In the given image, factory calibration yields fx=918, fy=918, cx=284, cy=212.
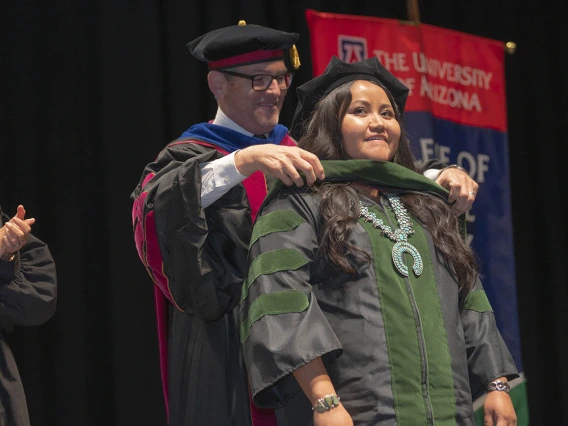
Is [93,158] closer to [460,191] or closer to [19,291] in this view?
[19,291]

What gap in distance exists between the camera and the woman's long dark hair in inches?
89.7

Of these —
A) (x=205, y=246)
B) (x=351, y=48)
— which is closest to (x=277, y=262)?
(x=205, y=246)

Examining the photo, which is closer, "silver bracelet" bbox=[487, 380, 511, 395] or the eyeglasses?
"silver bracelet" bbox=[487, 380, 511, 395]

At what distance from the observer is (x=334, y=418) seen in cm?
206

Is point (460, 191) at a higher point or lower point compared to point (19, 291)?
higher

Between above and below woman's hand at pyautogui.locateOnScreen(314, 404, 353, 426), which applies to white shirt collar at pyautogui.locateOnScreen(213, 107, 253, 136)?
above

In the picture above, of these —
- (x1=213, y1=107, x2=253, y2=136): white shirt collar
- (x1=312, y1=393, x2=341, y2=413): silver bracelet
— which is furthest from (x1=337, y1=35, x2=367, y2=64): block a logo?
(x1=312, y1=393, x2=341, y2=413): silver bracelet

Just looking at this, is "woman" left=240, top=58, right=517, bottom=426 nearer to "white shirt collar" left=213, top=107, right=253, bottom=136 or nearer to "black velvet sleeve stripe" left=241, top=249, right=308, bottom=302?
"black velvet sleeve stripe" left=241, top=249, right=308, bottom=302

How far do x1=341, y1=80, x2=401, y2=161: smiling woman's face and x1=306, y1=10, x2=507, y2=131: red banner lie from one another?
1.49 metres

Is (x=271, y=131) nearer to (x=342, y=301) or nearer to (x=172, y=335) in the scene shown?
(x=172, y=335)

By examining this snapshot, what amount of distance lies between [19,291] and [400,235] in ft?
5.22

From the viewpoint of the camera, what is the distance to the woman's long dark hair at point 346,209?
2.28m

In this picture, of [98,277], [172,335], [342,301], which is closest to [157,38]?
[98,277]

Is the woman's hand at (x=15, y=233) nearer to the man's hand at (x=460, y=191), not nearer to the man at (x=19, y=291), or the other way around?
the man at (x=19, y=291)
